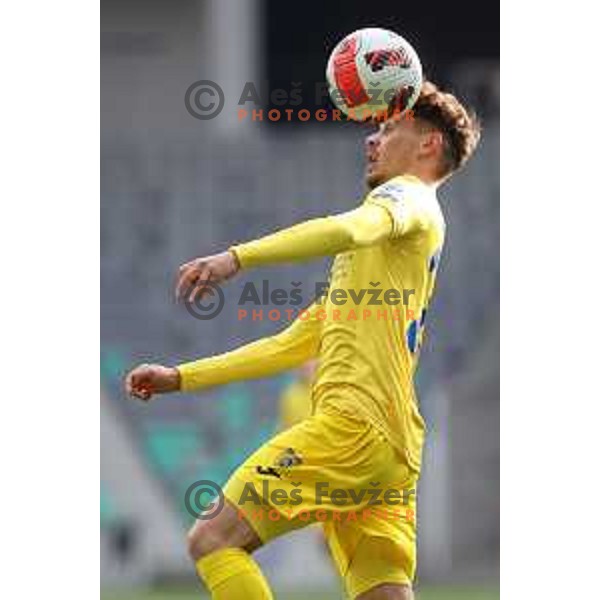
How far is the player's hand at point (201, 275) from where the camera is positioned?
20.5 ft

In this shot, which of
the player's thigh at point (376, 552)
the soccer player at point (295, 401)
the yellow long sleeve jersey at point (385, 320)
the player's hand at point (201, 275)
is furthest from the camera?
the soccer player at point (295, 401)

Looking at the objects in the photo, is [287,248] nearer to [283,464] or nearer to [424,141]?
[283,464]

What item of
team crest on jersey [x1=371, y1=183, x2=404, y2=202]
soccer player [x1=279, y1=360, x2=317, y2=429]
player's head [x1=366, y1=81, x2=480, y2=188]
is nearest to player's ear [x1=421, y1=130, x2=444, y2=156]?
player's head [x1=366, y1=81, x2=480, y2=188]

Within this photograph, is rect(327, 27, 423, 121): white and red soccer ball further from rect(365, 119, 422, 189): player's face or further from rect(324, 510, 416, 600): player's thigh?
rect(324, 510, 416, 600): player's thigh

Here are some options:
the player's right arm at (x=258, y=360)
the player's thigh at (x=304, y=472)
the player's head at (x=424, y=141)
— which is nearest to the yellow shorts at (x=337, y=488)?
the player's thigh at (x=304, y=472)

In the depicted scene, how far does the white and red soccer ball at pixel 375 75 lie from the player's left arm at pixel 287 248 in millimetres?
776

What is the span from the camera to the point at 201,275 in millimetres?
6262

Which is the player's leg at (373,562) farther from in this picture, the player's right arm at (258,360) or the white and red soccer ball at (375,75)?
the white and red soccer ball at (375,75)

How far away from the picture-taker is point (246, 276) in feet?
58.2
